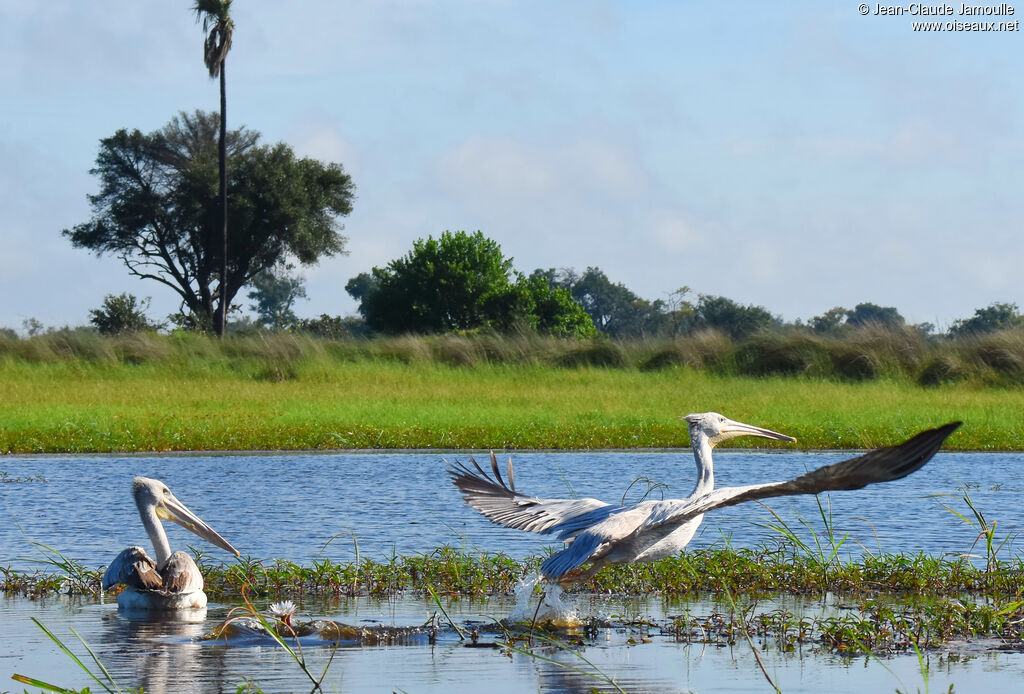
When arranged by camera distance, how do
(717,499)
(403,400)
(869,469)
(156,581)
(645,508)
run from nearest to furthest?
1. (869,469)
2. (717,499)
3. (645,508)
4. (156,581)
5. (403,400)

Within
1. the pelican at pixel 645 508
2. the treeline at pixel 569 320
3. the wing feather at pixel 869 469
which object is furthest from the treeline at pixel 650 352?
the wing feather at pixel 869 469

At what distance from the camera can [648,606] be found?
7.27 meters

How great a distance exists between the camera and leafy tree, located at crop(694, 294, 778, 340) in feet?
186

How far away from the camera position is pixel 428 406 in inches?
828

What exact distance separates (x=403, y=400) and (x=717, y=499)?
1691 centimetres

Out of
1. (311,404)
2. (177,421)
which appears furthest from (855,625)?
(311,404)

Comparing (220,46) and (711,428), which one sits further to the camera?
(220,46)

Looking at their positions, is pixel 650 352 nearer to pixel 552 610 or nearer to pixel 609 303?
pixel 552 610

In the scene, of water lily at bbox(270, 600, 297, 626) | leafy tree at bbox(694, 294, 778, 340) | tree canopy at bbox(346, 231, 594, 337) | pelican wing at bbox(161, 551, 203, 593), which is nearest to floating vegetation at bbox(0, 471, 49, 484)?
pelican wing at bbox(161, 551, 203, 593)

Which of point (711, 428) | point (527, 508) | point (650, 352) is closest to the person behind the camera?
point (527, 508)

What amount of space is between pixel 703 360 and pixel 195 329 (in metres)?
23.1

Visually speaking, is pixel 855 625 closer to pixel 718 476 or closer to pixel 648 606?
pixel 648 606

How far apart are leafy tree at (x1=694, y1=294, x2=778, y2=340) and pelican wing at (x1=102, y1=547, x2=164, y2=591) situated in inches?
Result: 1890

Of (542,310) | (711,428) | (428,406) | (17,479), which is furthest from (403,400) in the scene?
(542,310)
